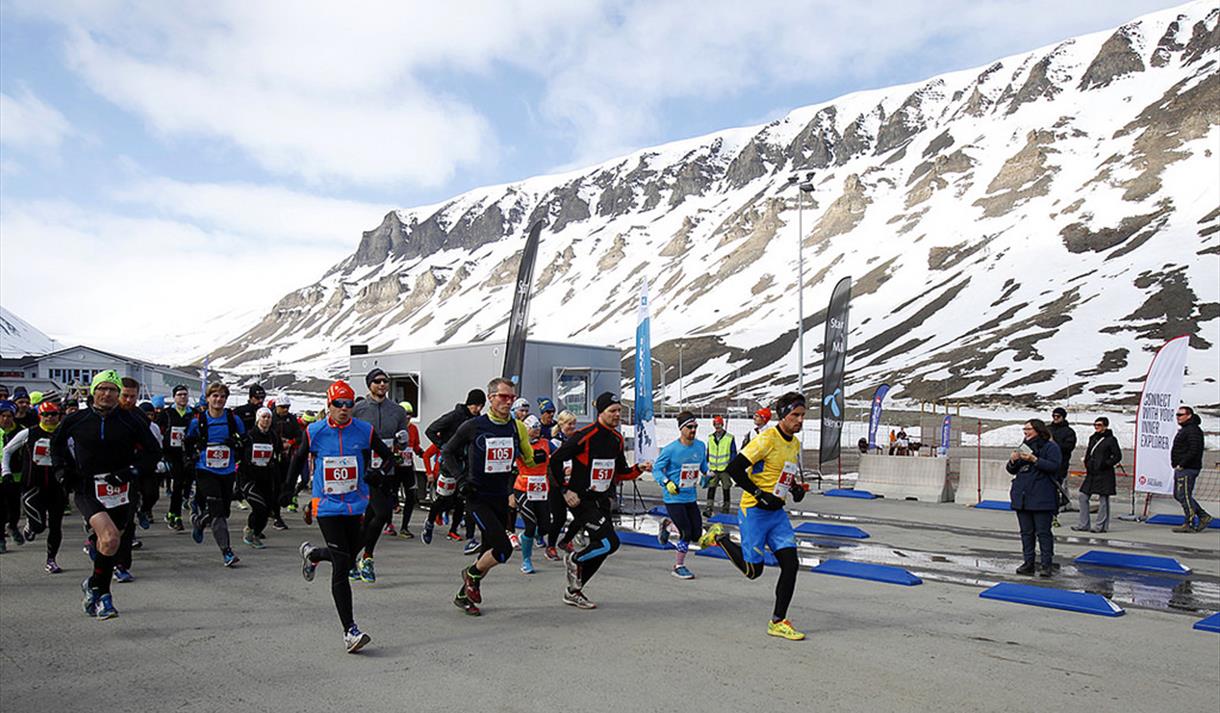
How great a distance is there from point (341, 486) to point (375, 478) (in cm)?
26

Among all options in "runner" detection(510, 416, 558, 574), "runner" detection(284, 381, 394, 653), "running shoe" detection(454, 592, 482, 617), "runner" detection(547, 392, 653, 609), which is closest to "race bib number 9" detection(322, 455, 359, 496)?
"runner" detection(284, 381, 394, 653)

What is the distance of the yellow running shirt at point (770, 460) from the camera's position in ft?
25.2

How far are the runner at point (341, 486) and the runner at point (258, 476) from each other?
4.98 metres

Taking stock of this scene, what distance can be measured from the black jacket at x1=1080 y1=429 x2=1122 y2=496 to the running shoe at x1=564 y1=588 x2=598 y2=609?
10.1 m

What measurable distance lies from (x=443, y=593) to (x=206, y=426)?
3.74 meters

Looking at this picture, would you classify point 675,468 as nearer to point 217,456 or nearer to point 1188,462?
point 217,456

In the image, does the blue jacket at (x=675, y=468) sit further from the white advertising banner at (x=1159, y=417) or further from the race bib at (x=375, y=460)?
the white advertising banner at (x=1159, y=417)

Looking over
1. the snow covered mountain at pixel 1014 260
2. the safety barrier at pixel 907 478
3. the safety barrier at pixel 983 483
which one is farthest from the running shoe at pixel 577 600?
the snow covered mountain at pixel 1014 260

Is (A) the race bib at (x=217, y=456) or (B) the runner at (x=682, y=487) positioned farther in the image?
(A) the race bib at (x=217, y=456)

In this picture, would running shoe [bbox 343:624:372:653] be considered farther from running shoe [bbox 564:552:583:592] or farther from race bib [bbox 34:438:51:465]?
race bib [bbox 34:438:51:465]

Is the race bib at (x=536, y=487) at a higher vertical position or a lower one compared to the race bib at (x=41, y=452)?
lower

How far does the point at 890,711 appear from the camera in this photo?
5.51 meters

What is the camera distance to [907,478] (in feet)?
70.7

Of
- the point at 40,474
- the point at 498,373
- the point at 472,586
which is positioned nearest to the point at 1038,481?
the point at 472,586
